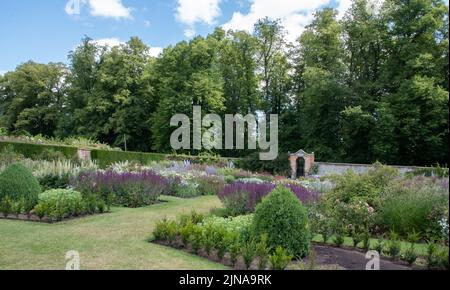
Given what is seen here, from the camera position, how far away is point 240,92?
36125 millimetres

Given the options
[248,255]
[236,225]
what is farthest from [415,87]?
[248,255]

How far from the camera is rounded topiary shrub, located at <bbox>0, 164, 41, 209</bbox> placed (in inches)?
357

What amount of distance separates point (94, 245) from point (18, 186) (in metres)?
4.33

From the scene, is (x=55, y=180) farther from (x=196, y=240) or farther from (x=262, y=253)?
(x=262, y=253)

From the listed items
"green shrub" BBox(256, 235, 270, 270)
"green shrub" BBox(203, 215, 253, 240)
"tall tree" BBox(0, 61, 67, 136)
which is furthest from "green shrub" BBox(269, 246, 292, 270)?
"tall tree" BBox(0, 61, 67, 136)

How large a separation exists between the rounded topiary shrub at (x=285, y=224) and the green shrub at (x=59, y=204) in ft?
15.2

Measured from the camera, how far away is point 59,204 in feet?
27.1

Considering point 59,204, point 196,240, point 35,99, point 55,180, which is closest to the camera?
point 196,240

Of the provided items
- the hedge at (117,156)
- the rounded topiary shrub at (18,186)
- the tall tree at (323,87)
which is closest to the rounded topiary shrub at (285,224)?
the rounded topiary shrub at (18,186)

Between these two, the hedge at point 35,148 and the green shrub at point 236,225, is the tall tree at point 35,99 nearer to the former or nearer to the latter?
the hedge at point 35,148

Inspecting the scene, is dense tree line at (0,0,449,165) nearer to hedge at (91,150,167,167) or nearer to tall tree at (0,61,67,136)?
tall tree at (0,61,67,136)

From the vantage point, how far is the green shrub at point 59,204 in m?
8.05

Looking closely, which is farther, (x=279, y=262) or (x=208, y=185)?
(x=208, y=185)
